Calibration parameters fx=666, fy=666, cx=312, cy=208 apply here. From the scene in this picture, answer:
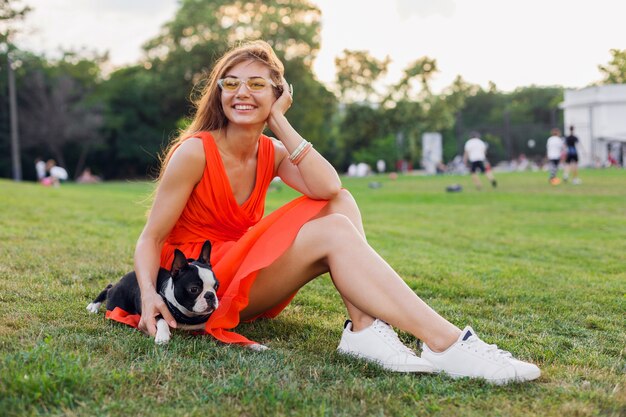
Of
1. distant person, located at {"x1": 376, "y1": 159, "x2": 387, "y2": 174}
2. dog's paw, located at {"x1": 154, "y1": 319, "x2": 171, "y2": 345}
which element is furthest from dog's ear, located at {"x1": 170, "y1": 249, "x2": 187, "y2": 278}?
distant person, located at {"x1": 376, "y1": 159, "x2": 387, "y2": 174}

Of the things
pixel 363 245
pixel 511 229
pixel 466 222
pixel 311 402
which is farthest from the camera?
pixel 466 222

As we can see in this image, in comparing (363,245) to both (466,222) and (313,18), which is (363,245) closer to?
(466,222)

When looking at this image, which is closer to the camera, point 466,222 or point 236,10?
point 466,222

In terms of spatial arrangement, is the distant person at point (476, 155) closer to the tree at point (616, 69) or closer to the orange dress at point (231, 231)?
the orange dress at point (231, 231)

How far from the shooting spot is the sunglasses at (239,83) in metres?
3.60

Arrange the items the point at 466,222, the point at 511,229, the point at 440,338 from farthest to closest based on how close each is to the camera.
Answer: the point at 466,222 < the point at 511,229 < the point at 440,338

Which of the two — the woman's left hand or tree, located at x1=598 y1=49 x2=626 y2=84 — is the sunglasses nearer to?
the woman's left hand

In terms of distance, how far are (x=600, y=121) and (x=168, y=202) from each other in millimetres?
49480

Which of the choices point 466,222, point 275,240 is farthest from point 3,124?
point 275,240

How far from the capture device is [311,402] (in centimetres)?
253

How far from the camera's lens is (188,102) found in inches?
1781

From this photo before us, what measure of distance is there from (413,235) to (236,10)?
37.9 m

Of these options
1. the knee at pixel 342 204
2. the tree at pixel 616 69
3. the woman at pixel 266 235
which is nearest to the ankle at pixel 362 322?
the woman at pixel 266 235

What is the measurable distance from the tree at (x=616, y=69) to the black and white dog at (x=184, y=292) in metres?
62.1
